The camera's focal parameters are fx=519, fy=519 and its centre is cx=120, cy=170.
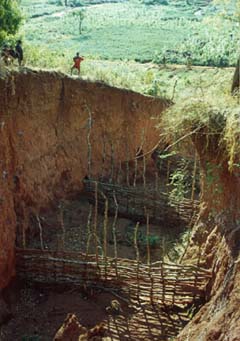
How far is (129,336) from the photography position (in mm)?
7547

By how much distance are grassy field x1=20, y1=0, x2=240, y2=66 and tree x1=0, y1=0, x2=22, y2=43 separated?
4.70 metres

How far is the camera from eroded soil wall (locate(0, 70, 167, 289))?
8.67 metres

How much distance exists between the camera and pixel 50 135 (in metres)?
11.1

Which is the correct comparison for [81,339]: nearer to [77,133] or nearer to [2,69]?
[2,69]

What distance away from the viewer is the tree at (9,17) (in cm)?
1916

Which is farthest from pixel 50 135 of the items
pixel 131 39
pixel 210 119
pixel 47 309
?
pixel 131 39

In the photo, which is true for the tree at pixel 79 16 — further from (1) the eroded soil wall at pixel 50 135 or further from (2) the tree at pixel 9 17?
(1) the eroded soil wall at pixel 50 135

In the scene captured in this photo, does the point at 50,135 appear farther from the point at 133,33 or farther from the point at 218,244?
the point at 133,33

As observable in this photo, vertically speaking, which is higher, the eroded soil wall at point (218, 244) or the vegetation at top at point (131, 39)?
the vegetation at top at point (131, 39)

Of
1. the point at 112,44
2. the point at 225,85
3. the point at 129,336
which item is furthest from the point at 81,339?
the point at 112,44

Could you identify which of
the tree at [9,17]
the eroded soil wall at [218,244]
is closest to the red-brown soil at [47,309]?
the eroded soil wall at [218,244]

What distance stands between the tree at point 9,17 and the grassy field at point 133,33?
470 centimetres

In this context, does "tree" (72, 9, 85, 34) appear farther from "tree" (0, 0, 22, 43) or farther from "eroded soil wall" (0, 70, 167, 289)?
"eroded soil wall" (0, 70, 167, 289)

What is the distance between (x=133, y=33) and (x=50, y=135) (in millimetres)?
26595
